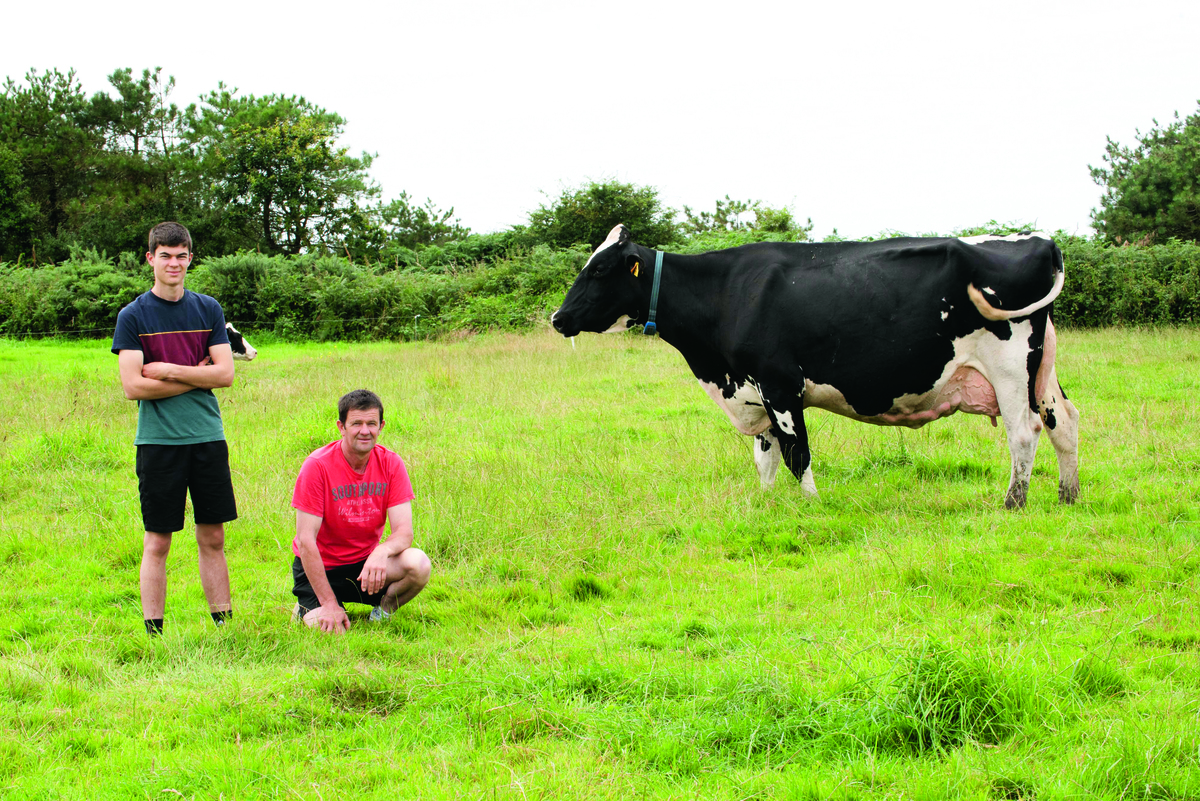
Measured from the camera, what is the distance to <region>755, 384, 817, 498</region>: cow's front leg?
6984 mm

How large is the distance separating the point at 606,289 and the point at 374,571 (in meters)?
3.77

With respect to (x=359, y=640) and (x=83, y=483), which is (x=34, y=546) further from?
(x=359, y=640)

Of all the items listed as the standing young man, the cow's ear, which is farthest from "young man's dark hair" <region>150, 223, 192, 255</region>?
the cow's ear

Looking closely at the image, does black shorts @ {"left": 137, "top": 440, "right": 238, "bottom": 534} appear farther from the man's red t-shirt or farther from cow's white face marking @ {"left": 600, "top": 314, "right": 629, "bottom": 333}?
cow's white face marking @ {"left": 600, "top": 314, "right": 629, "bottom": 333}

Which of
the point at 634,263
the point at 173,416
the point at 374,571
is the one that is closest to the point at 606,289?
the point at 634,263

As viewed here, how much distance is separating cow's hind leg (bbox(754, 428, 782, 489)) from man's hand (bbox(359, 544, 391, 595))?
145 inches

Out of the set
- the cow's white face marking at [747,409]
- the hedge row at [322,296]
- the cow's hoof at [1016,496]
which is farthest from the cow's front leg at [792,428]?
the hedge row at [322,296]

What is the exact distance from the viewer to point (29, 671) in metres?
4.23

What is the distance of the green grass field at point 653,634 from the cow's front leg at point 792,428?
0.74ft

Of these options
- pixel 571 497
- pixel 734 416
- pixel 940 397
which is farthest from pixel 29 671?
pixel 940 397

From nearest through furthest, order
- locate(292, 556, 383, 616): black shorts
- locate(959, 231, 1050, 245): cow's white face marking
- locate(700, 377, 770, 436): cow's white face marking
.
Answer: locate(292, 556, 383, 616): black shorts → locate(959, 231, 1050, 245): cow's white face marking → locate(700, 377, 770, 436): cow's white face marking

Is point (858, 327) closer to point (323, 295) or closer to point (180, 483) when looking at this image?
point (180, 483)

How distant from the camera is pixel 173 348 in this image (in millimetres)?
4812

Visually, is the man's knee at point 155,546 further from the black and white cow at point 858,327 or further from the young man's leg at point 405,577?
the black and white cow at point 858,327
